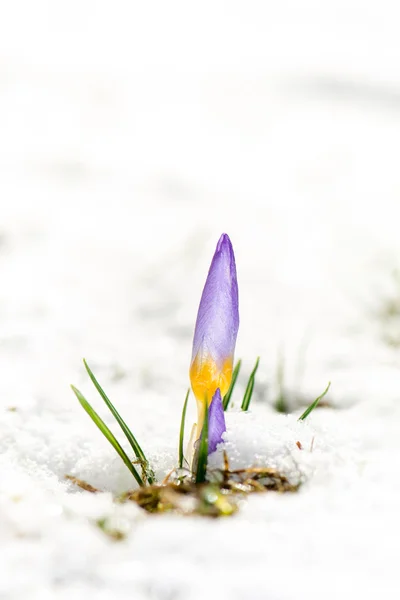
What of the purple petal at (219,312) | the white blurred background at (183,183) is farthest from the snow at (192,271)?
the purple petal at (219,312)

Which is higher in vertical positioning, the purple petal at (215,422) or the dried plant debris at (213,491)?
the purple petal at (215,422)

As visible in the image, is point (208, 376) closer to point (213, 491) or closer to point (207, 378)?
point (207, 378)

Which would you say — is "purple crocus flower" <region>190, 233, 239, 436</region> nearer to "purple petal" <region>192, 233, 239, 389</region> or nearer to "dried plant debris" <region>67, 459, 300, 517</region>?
"purple petal" <region>192, 233, 239, 389</region>

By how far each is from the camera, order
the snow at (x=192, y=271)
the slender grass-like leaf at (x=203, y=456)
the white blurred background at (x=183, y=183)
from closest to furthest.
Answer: the snow at (x=192, y=271) → the slender grass-like leaf at (x=203, y=456) → the white blurred background at (x=183, y=183)

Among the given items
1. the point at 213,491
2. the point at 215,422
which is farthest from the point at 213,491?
the point at 215,422

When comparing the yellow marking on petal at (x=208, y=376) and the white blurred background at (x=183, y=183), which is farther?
the white blurred background at (x=183, y=183)

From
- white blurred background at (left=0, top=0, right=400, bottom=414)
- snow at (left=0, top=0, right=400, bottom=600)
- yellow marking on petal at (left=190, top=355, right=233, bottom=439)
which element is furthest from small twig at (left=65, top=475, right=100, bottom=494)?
white blurred background at (left=0, top=0, right=400, bottom=414)

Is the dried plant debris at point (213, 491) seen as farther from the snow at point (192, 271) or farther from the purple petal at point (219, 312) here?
the purple petal at point (219, 312)

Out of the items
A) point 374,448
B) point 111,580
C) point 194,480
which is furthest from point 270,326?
point 111,580
